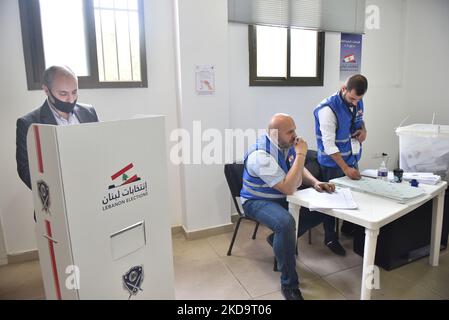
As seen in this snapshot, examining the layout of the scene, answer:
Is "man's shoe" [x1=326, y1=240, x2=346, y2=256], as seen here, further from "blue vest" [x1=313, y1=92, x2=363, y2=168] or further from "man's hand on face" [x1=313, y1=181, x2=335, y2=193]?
"man's hand on face" [x1=313, y1=181, x2=335, y2=193]

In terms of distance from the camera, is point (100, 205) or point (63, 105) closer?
point (100, 205)

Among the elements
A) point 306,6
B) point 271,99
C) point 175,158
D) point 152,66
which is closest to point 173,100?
point 152,66

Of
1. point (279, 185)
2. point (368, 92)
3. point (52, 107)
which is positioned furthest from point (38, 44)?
point (368, 92)

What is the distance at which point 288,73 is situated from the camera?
129 inches

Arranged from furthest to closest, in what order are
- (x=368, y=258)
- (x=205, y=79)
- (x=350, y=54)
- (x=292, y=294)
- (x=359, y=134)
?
1. (x=350, y=54)
2. (x=205, y=79)
3. (x=359, y=134)
4. (x=292, y=294)
5. (x=368, y=258)

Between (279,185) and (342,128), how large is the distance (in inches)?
31.9

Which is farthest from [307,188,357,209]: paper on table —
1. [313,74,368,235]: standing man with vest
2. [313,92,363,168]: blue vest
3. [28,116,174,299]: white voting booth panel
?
[28,116,174,299]: white voting booth panel

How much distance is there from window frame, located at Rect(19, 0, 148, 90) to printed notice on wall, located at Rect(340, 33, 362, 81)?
227 cm

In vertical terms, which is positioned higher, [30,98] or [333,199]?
[30,98]

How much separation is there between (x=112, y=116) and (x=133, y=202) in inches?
63.9

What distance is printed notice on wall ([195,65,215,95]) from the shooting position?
2674 millimetres

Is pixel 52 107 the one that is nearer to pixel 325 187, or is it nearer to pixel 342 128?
pixel 325 187

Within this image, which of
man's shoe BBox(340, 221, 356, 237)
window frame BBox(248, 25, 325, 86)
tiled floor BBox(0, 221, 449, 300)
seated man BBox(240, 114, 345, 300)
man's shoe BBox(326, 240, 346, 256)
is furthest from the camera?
window frame BBox(248, 25, 325, 86)

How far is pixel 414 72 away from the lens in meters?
4.06
